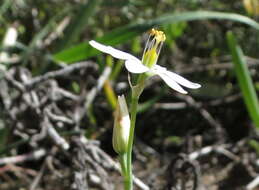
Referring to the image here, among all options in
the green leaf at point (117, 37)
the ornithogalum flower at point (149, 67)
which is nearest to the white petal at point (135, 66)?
the ornithogalum flower at point (149, 67)

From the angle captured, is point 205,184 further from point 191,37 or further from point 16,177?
point 191,37

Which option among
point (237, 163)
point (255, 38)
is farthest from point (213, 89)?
point (237, 163)

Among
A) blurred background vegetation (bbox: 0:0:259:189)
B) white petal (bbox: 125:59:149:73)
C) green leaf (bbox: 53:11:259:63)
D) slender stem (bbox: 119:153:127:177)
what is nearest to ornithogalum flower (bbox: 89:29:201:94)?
white petal (bbox: 125:59:149:73)

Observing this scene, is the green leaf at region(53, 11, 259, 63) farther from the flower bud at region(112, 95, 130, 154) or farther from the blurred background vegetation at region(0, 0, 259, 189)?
the flower bud at region(112, 95, 130, 154)

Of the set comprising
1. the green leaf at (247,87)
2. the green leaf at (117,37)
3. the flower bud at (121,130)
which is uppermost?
the green leaf at (117,37)

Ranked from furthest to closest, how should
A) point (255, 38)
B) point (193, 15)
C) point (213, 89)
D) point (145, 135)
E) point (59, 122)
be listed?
1. point (255, 38)
2. point (213, 89)
3. point (145, 135)
4. point (193, 15)
5. point (59, 122)

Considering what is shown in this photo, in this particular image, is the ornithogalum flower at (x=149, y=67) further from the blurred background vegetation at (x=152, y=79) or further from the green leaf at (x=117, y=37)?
the green leaf at (x=117, y=37)

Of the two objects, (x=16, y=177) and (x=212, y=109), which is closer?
(x=16, y=177)
